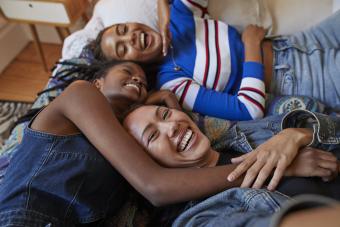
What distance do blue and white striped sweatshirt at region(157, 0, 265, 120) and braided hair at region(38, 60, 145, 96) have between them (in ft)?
0.52

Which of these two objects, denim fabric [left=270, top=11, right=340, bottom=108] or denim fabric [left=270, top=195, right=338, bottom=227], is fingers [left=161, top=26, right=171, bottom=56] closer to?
denim fabric [left=270, top=11, right=340, bottom=108]

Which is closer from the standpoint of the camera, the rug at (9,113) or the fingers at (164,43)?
the fingers at (164,43)

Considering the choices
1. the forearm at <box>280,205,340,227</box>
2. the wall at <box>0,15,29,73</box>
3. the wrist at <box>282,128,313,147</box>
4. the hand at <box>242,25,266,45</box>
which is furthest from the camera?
the wall at <box>0,15,29,73</box>

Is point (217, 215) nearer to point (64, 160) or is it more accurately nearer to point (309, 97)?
point (64, 160)

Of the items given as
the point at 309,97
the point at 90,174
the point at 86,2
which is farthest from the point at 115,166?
the point at 86,2

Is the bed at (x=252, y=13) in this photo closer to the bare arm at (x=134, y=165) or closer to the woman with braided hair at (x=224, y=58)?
the woman with braided hair at (x=224, y=58)

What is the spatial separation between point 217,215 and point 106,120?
346mm

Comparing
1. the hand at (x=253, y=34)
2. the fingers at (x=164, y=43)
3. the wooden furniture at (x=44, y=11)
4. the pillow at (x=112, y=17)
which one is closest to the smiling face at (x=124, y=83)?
the fingers at (x=164, y=43)

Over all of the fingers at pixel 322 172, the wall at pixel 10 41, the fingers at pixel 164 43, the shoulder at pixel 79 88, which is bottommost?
the wall at pixel 10 41

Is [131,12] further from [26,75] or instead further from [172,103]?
[26,75]

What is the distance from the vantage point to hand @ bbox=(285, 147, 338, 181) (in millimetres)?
825

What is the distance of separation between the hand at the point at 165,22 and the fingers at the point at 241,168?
20.6 inches

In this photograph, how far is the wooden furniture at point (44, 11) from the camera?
6.11 feet

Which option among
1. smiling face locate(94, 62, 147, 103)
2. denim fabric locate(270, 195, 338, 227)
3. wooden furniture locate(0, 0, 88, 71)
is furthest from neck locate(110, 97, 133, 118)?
wooden furniture locate(0, 0, 88, 71)
